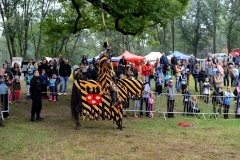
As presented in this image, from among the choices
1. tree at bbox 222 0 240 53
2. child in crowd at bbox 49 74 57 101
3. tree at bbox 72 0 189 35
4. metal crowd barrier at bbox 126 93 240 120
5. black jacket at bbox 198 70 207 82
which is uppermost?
tree at bbox 222 0 240 53

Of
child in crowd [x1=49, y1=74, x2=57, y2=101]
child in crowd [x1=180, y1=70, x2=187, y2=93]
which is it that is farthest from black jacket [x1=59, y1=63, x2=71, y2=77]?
child in crowd [x1=180, y1=70, x2=187, y2=93]

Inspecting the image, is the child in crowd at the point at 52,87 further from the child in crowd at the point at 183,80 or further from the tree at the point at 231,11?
the tree at the point at 231,11

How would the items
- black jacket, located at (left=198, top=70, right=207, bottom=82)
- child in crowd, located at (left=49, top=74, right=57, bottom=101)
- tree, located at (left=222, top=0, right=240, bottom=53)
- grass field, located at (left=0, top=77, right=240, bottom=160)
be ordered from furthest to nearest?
tree, located at (left=222, top=0, right=240, bottom=53), black jacket, located at (left=198, top=70, right=207, bottom=82), child in crowd, located at (left=49, top=74, right=57, bottom=101), grass field, located at (left=0, top=77, right=240, bottom=160)

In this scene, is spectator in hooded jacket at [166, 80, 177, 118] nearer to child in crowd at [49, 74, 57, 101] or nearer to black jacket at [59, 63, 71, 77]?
black jacket at [59, 63, 71, 77]

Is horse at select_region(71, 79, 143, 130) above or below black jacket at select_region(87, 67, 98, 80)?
below

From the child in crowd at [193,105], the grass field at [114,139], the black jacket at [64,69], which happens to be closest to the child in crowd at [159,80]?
the child in crowd at [193,105]

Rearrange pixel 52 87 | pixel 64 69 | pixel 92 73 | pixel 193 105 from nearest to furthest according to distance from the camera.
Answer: pixel 193 105, pixel 52 87, pixel 92 73, pixel 64 69

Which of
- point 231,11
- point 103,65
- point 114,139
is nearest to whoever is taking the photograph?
point 114,139

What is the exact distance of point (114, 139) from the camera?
9.44 m

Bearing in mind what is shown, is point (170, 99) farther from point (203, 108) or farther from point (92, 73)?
point (92, 73)

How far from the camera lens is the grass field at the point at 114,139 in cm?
789

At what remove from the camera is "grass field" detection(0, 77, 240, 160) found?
789 cm

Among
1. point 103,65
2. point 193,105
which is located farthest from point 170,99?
point 103,65

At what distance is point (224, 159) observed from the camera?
7.73m
